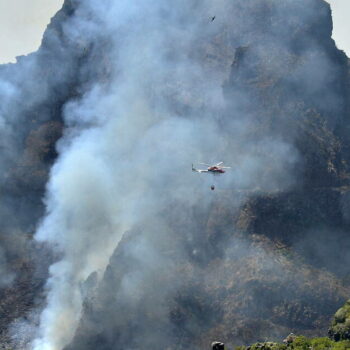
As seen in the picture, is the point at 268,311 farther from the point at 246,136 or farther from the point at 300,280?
the point at 246,136

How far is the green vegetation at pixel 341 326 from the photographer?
253ft

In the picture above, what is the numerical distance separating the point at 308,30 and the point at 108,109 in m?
54.6

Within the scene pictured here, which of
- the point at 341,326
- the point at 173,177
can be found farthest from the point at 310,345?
the point at 173,177

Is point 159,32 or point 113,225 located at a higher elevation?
point 159,32

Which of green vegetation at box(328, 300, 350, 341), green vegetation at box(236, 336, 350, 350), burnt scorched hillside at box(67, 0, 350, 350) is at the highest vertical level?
burnt scorched hillside at box(67, 0, 350, 350)

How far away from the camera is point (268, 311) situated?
108 m

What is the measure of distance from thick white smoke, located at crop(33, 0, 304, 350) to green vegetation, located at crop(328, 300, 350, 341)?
4506cm

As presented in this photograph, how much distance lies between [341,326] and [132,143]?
266 feet

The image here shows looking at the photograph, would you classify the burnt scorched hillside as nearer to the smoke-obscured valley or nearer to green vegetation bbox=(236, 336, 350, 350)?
the smoke-obscured valley

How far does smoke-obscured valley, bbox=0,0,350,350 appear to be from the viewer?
110m

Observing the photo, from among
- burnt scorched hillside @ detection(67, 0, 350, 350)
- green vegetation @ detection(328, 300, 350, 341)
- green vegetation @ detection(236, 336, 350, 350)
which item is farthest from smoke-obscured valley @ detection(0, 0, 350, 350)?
green vegetation @ detection(236, 336, 350, 350)

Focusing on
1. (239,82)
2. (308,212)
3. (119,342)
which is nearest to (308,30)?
(239,82)

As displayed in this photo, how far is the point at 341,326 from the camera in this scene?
259 ft

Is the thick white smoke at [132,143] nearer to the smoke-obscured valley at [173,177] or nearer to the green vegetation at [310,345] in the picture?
the smoke-obscured valley at [173,177]
